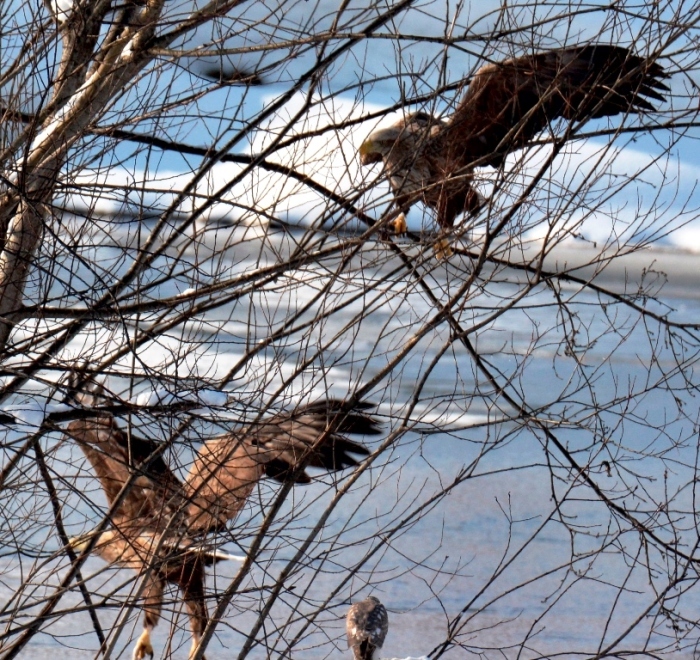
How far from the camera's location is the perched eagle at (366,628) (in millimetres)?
3242

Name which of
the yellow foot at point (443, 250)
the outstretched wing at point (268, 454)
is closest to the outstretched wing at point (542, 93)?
the yellow foot at point (443, 250)

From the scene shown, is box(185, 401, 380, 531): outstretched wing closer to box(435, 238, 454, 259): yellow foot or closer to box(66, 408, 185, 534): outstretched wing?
box(66, 408, 185, 534): outstretched wing

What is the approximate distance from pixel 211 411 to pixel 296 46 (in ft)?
2.88

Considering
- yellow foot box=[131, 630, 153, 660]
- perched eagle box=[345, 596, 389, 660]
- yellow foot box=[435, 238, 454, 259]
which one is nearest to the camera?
yellow foot box=[435, 238, 454, 259]

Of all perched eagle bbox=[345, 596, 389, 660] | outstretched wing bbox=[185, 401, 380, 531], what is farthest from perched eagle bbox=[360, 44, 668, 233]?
perched eagle bbox=[345, 596, 389, 660]

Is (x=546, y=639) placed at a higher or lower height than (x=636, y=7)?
lower

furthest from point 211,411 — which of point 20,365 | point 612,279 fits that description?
point 612,279

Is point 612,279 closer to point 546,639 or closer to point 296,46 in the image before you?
point 546,639

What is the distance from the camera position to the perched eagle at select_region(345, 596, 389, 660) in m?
3.24

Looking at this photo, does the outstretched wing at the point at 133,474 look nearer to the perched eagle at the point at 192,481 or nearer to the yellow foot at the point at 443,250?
the perched eagle at the point at 192,481

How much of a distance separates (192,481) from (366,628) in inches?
32.6

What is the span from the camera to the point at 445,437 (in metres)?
7.36

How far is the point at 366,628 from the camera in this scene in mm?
3252

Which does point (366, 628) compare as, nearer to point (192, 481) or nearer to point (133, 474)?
point (192, 481)
